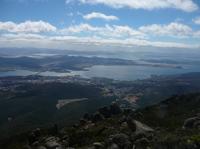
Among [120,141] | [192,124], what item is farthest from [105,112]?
[120,141]

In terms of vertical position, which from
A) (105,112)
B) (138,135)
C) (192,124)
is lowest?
(105,112)

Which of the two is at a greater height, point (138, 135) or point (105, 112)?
point (138, 135)

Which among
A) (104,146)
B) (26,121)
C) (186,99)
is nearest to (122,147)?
(104,146)

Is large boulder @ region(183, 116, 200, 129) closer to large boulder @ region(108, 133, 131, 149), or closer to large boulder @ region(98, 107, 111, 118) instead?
large boulder @ region(108, 133, 131, 149)

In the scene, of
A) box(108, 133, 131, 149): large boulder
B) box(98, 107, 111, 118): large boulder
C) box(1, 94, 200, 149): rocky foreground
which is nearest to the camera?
box(1, 94, 200, 149): rocky foreground

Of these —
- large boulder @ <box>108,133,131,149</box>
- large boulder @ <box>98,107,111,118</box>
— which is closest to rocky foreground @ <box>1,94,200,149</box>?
large boulder @ <box>108,133,131,149</box>

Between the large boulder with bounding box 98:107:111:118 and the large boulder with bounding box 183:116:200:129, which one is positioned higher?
the large boulder with bounding box 183:116:200:129

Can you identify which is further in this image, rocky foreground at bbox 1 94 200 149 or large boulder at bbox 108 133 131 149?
large boulder at bbox 108 133 131 149

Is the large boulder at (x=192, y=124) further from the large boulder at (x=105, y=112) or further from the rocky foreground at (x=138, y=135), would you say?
the large boulder at (x=105, y=112)

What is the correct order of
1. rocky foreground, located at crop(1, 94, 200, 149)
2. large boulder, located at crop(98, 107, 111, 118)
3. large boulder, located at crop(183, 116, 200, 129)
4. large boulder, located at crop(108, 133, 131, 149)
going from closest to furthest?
rocky foreground, located at crop(1, 94, 200, 149) < large boulder, located at crop(108, 133, 131, 149) < large boulder, located at crop(183, 116, 200, 129) < large boulder, located at crop(98, 107, 111, 118)

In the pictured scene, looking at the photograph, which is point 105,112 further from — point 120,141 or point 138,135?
point 120,141

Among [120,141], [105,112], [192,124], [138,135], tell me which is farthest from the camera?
[105,112]

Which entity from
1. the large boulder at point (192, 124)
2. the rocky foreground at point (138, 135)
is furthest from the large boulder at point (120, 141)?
the large boulder at point (192, 124)
